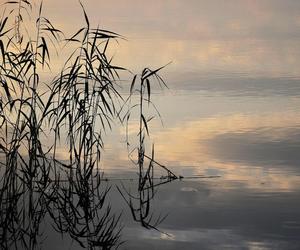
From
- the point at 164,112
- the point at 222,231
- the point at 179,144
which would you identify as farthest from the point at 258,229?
the point at 164,112

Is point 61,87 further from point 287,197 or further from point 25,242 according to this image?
point 287,197

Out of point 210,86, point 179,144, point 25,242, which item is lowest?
point 25,242

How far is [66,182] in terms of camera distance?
6.70 metres

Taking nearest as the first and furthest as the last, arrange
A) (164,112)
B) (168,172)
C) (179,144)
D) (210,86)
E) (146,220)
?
1. (146,220)
2. (168,172)
3. (179,144)
4. (164,112)
5. (210,86)

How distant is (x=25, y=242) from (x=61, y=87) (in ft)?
4.69

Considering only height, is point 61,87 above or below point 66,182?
above

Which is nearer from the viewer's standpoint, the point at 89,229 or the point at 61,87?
the point at 89,229

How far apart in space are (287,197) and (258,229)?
0.92m

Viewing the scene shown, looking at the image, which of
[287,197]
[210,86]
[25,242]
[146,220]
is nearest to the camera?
[25,242]

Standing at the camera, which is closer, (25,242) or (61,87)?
(25,242)

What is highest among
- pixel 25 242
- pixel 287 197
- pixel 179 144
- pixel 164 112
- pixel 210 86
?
pixel 210 86

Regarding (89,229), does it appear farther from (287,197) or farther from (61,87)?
(287,197)

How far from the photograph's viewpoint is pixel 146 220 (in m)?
6.10

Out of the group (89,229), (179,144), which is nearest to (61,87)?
(89,229)
